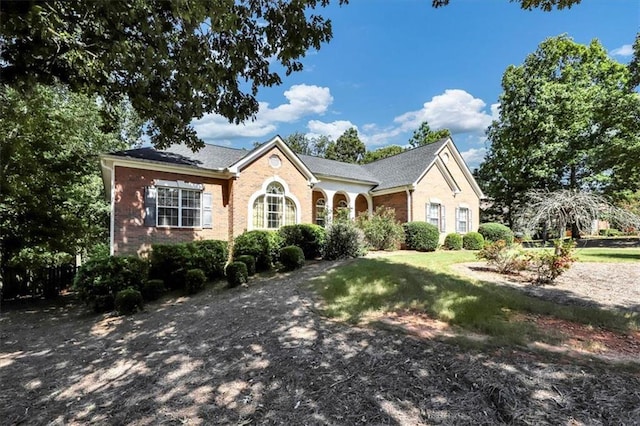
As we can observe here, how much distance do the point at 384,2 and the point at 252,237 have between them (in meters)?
8.13

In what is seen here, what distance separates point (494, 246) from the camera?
33.0 feet

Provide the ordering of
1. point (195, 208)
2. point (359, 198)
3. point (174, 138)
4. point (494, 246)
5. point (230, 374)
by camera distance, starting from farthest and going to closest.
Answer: point (359, 198) < point (195, 208) < point (494, 246) < point (174, 138) < point (230, 374)

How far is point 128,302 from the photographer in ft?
27.1

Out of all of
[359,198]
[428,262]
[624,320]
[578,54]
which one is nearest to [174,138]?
[428,262]

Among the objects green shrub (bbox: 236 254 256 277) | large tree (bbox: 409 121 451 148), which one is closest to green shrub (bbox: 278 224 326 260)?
green shrub (bbox: 236 254 256 277)

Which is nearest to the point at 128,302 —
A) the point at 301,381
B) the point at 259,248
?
the point at 259,248

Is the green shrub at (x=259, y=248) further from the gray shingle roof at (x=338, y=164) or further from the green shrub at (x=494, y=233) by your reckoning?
the green shrub at (x=494, y=233)

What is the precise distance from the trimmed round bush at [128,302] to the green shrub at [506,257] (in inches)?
399

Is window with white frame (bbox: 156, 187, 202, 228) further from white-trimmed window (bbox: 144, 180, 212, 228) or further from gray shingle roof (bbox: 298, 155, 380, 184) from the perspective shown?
gray shingle roof (bbox: 298, 155, 380, 184)

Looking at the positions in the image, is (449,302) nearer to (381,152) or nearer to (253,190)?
(253,190)

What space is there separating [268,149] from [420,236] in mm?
8899

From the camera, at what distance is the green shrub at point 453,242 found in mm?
18594

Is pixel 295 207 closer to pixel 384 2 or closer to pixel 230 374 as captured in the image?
pixel 384 2

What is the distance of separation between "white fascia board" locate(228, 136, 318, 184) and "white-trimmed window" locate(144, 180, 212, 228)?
1764mm
